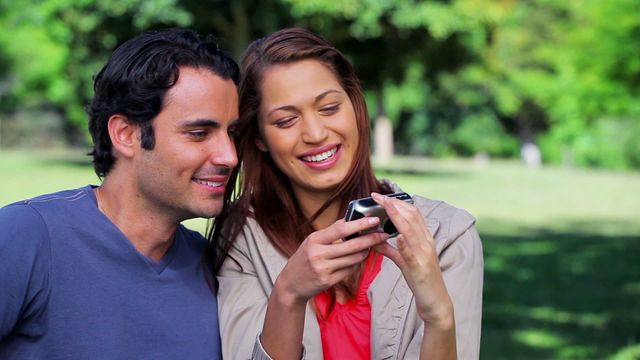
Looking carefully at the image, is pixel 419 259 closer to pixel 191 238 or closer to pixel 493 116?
pixel 191 238

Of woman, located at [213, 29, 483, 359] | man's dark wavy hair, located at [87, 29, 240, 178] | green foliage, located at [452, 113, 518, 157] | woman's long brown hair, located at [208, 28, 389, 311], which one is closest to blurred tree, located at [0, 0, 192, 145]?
woman's long brown hair, located at [208, 28, 389, 311]

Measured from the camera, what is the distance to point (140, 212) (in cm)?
269

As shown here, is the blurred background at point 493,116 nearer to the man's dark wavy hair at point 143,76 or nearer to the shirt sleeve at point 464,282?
the man's dark wavy hair at point 143,76

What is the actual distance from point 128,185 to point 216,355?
568mm

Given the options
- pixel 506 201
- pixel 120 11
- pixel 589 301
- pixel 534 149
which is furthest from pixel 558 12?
pixel 589 301

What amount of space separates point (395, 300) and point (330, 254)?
0.48 metres

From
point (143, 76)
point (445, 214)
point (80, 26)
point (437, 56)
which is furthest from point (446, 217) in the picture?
point (437, 56)

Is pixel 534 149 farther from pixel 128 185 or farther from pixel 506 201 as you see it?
pixel 128 185

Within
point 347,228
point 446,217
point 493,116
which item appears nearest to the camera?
point 347,228

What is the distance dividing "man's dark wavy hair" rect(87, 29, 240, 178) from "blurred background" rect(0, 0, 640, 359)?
399 millimetres

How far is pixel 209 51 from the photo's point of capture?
2748mm

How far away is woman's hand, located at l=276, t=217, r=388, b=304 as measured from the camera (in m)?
2.24

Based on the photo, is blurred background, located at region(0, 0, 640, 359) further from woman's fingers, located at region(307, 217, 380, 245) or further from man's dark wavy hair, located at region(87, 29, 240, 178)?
woman's fingers, located at region(307, 217, 380, 245)

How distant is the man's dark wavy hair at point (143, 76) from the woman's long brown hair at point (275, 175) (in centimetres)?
18
